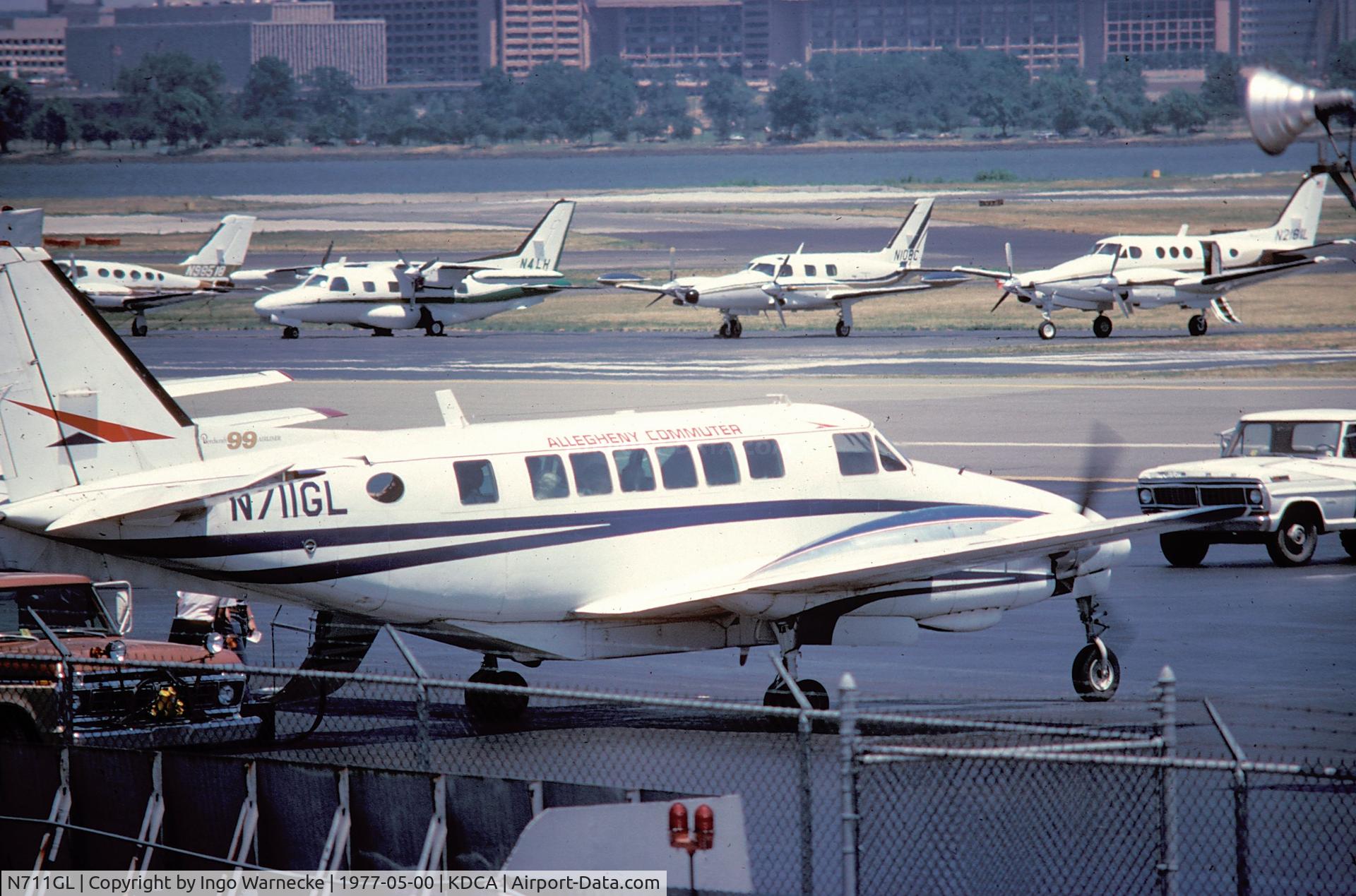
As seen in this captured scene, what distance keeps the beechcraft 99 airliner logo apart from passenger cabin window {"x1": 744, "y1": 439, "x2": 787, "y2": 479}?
220 inches

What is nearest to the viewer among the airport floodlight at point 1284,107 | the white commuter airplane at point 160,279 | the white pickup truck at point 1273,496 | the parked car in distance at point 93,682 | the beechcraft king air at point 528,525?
the airport floodlight at point 1284,107

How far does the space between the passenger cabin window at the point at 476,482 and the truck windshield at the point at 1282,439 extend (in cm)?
1372

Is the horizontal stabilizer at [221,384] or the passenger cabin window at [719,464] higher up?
the horizontal stabilizer at [221,384]

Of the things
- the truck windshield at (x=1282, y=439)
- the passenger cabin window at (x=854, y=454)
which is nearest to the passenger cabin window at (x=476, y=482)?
the passenger cabin window at (x=854, y=454)

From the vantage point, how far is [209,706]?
1427 centimetres

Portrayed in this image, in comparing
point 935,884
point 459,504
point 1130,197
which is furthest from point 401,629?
point 1130,197

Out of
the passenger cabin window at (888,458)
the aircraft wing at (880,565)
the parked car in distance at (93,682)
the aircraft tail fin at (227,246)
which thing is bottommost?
the parked car in distance at (93,682)

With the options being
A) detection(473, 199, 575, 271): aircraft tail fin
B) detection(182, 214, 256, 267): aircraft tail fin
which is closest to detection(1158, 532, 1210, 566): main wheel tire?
detection(473, 199, 575, 271): aircraft tail fin

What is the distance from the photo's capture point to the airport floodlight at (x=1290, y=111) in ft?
33.8

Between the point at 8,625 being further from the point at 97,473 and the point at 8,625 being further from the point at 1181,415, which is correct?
the point at 1181,415

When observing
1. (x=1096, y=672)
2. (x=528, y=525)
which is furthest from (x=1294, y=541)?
(x=528, y=525)

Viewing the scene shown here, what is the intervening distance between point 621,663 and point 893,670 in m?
2.90

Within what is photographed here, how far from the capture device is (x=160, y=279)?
71125mm

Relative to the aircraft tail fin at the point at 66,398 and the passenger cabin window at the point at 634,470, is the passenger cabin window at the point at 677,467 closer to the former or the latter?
the passenger cabin window at the point at 634,470
